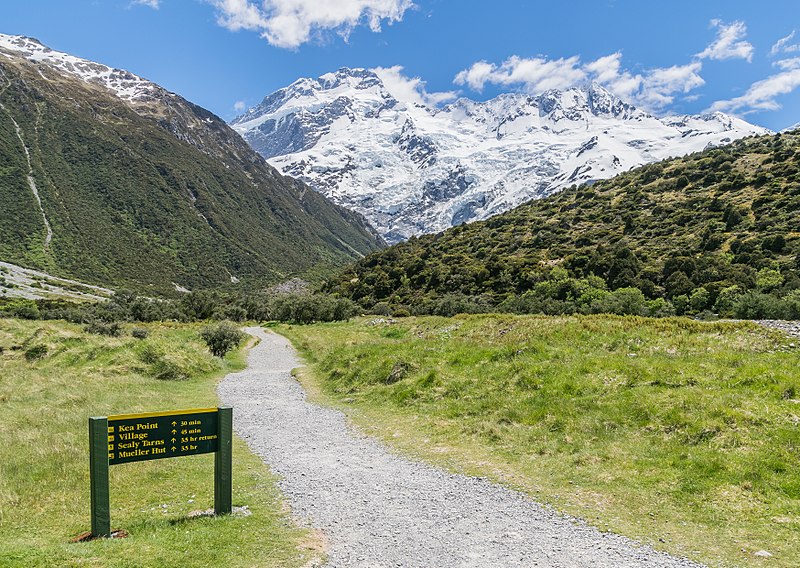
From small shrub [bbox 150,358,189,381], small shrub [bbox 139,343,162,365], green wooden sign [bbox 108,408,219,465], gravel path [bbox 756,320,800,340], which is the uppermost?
gravel path [bbox 756,320,800,340]

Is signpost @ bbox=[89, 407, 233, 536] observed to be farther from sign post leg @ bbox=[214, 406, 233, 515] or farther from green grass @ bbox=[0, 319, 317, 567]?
green grass @ bbox=[0, 319, 317, 567]

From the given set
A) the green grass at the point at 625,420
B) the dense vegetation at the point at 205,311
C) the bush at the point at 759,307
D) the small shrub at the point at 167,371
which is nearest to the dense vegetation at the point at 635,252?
the bush at the point at 759,307

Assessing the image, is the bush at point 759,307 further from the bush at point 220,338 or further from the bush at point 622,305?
the bush at point 220,338

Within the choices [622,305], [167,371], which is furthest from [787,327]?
[167,371]

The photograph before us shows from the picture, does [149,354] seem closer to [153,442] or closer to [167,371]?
[167,371]

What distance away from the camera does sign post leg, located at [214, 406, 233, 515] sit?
7.80 meters

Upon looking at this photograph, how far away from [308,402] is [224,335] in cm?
1590

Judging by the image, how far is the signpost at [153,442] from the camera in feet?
22.6

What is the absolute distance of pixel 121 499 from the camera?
28.7ft

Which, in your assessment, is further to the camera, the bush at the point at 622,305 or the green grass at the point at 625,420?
the bush at the point at 622,305

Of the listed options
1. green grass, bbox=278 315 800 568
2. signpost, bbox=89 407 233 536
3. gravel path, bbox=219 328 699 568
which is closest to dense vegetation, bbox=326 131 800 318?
green grass, bbox=278 315 800 568

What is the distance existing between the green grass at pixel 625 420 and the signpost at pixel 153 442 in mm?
4874

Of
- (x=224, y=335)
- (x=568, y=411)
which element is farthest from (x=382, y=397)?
(x=224, y=335)

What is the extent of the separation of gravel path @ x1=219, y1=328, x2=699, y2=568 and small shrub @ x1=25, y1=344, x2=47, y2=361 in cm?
2336
